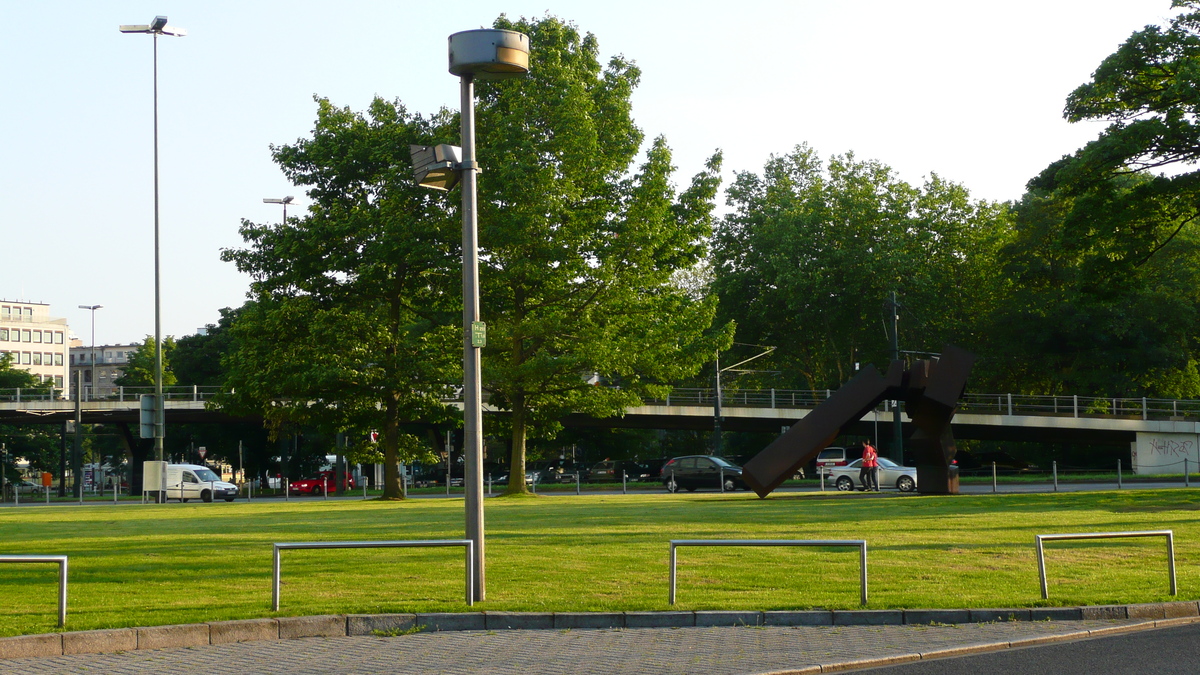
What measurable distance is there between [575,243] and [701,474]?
13.5 m

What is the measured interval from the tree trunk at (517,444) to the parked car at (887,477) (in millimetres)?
11322

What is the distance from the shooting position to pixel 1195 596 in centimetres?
1152

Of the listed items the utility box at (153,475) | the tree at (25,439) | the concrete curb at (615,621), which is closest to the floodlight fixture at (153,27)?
the utility box at (153,475)

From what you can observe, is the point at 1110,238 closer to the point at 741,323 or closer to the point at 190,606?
the point at 190,606

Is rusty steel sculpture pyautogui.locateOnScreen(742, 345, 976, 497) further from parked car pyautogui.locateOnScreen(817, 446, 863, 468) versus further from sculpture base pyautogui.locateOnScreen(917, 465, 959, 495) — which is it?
parked car pyautogui.locateOnScreen(817, 446, 863, 468)

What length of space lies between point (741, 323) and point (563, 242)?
29.5 m

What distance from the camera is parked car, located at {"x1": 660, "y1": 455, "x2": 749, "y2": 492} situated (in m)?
47.1

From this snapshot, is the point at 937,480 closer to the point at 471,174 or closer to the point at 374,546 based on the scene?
the point at 471,174

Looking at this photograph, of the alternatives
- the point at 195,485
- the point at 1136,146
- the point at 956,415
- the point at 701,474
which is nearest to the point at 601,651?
the point at 1136,146

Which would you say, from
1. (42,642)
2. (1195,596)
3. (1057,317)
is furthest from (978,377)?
(42,642)

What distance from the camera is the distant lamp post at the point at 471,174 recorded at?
441 inches

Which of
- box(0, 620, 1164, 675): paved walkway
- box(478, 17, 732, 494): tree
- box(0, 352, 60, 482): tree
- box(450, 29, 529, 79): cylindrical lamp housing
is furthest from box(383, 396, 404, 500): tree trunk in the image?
box(0, 352, 60, 482): tree

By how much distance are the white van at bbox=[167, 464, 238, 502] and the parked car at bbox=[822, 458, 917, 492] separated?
82.7ft

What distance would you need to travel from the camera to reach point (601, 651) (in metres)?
9.27
